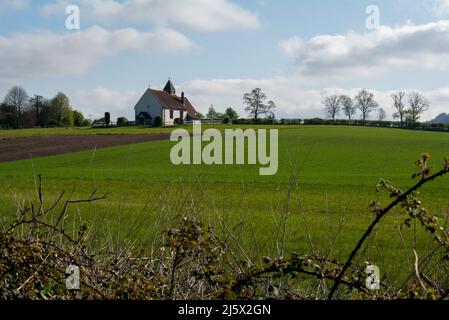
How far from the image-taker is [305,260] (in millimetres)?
2676

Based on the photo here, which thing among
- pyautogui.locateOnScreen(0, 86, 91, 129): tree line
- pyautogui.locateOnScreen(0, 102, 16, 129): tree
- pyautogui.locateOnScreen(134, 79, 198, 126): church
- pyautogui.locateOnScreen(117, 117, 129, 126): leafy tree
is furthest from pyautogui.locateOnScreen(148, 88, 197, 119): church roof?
pyautogui.locateOnScreen(0, 102, 16, 129): tree

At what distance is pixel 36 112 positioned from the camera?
104 meters

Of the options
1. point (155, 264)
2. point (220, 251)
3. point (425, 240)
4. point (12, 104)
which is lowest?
point (425, 240)

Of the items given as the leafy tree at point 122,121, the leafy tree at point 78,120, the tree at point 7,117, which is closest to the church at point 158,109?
the leafy tree at point 122,121

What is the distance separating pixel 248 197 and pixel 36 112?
96421 millimetres

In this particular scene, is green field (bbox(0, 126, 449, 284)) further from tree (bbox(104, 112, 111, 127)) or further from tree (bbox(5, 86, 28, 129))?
tree (bbox(5, 86, 28, 129))

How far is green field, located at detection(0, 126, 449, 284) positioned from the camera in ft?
18.6

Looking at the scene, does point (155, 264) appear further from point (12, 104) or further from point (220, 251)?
point (12, 104)

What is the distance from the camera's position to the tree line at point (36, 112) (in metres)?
97.1

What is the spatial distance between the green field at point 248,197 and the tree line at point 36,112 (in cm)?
6568

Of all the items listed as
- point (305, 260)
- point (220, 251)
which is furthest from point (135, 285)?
point (305, 260)

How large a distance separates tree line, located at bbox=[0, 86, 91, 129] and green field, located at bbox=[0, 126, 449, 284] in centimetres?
6568

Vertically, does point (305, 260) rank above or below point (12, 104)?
below
